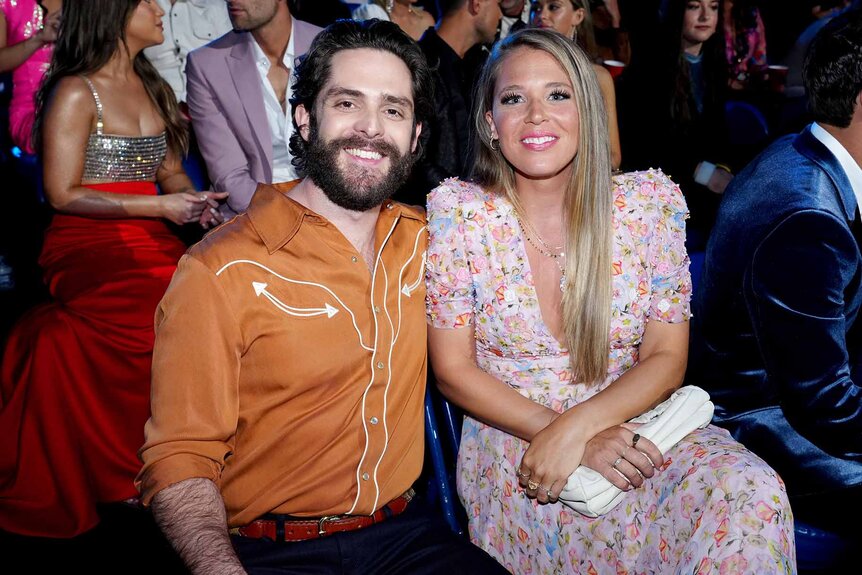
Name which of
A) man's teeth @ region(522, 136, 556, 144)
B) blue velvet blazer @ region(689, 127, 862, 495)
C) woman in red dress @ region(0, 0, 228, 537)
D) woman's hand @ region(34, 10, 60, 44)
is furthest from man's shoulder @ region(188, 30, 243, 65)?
blue velvet blazer @ region(689, 127, 862, 495)

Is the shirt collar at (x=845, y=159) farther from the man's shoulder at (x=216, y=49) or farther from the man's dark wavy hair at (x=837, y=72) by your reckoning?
the man's shoulder at (x=216, y=49)

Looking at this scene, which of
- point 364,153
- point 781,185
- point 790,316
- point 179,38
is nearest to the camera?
point 364,153

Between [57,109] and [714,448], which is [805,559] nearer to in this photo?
[714,448]

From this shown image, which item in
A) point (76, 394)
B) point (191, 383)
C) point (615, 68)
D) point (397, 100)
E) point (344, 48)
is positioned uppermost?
point (344, 48)

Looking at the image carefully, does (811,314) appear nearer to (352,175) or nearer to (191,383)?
(352,175)

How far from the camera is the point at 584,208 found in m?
2.18

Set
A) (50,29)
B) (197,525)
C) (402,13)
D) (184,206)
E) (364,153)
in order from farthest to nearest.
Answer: (402,13), (50,29), (184,206), (364,153), (197,525)

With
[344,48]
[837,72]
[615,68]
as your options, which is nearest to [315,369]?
[344,48]

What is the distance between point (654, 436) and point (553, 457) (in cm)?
24

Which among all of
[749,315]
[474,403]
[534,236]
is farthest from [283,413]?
[749,315]

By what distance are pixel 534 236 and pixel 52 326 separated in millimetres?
1784

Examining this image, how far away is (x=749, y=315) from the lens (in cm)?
229

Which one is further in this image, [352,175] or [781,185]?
[781,185]

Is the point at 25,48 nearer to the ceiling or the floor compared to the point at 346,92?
nearer to the floor
